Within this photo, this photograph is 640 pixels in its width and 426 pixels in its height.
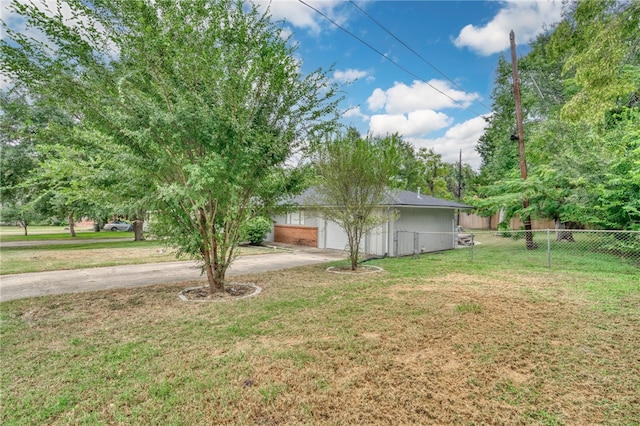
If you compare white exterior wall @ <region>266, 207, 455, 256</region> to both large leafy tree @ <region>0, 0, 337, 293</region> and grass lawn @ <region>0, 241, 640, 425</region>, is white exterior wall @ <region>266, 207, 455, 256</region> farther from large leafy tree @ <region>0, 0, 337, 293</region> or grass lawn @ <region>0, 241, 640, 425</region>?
grass lawn @ <region>0, 241, 640, 425</region>

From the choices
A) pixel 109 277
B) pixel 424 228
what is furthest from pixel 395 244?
pixel 109 277

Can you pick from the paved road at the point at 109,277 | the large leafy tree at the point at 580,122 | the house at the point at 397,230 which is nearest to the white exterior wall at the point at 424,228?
the house at the point at 397,230

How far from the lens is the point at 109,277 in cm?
805

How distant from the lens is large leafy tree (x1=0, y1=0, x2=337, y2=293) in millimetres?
4953

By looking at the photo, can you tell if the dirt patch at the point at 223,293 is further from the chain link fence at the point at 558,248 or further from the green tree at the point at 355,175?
the chain link fence at the point at 558,248

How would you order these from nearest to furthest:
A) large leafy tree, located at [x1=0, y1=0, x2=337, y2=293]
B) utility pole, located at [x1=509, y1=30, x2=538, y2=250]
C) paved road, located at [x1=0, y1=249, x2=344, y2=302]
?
large leafy tree, located at [x1=0, y1=0, x2=337, y2=293], paved road, located at [x1=0, y1=249, x2=344, y2=302], utility pole, located at [x1=509, y1=30, x2=538, y2=250]

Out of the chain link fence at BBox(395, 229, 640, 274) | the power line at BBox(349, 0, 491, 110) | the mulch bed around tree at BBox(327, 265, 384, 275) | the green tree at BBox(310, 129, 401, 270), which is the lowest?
the mulch bed around tree at BBox(327, 265, 384, 275)

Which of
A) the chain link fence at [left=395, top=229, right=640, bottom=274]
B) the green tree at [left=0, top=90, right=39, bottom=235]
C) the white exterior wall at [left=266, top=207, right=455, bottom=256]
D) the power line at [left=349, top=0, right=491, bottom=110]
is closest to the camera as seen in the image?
the power line at [left=349, top=0, right=491, bottom=110]

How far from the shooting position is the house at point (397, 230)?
12.1m

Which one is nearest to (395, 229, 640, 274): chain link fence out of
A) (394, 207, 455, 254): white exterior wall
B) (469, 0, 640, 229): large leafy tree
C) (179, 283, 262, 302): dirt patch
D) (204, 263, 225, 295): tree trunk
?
(394, 207, 455, 254): white exterior wall

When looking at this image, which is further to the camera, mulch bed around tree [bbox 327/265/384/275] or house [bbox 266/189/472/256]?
house [bbox 266/189/472/256]

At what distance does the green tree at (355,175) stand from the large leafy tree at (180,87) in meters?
2.01

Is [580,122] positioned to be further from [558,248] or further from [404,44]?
[558,248]

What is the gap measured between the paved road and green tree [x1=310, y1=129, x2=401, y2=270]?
8.82ft
